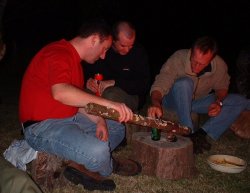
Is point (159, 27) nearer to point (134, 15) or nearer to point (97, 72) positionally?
point (134, 15)

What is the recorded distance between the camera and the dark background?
61.8 ft

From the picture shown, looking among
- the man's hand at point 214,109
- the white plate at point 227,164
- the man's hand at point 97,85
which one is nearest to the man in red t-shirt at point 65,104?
the man's hand at point 97,85

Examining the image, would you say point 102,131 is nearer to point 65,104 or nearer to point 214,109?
point 65,104

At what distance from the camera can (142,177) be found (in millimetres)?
4223

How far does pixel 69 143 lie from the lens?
3.41 meters

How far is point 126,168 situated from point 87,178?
0.58 meters

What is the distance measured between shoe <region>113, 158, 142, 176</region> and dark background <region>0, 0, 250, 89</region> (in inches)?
442

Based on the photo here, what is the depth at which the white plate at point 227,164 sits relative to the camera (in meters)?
4.36

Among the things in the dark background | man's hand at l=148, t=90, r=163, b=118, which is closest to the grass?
man's hand at l=148, t=90, r=163, b=118

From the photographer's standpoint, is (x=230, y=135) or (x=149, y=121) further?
(x=230, y=135)

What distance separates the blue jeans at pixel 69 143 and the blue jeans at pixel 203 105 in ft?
5.70

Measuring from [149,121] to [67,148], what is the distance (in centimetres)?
86

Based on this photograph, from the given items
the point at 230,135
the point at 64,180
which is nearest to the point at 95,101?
the point at 64,180

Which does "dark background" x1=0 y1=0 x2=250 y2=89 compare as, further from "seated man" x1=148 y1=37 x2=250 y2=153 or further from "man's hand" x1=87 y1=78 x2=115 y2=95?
"man's hand" x1=87 y1=78 x2=115 y2=95
